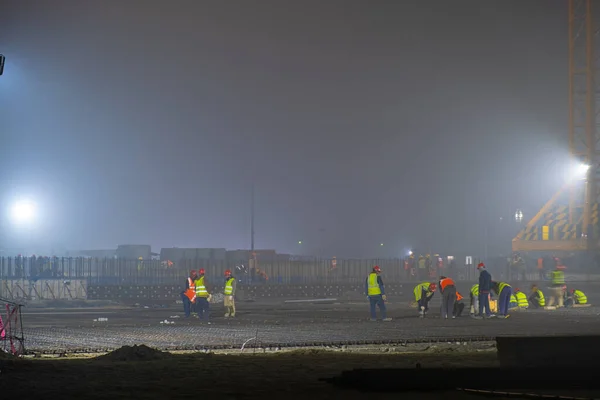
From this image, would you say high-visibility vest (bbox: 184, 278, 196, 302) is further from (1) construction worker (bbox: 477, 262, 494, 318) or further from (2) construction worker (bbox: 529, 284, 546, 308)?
(2) construction worker (bbox: 529, 284, 546, 308)

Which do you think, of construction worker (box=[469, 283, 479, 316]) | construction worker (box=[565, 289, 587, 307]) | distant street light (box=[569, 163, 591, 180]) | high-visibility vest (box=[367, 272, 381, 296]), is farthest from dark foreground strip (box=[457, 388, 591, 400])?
distant street light (box=[569, 163, 591, 180])

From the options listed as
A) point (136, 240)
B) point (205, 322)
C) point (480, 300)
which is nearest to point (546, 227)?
point (480, 300)

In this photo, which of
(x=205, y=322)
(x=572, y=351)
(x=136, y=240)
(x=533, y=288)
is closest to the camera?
(x=572, y=351)

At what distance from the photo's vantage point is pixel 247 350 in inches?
591

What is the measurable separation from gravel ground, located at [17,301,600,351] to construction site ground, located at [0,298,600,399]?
0.09 feet

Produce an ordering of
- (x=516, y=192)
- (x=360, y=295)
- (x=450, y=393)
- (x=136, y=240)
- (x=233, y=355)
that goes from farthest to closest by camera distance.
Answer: (x=136, y=240)
(x=516, y=192)
(x=360, y=295)
(x=233, y=355)
(x=450, y=393)

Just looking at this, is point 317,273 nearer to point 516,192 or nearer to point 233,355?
point 233,355

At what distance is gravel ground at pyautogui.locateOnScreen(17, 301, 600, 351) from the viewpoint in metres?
16.9

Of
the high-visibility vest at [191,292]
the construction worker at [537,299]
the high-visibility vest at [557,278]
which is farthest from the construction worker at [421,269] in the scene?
the high-visibility vest at [191,292]

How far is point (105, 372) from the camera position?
458 inches

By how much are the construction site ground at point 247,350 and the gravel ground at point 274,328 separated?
1.1 inches

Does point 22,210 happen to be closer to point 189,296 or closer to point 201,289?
point 189,296

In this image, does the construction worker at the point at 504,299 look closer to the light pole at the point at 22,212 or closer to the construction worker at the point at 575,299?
the construction worker at the point at 575,299

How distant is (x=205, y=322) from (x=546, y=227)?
97.4 feet
